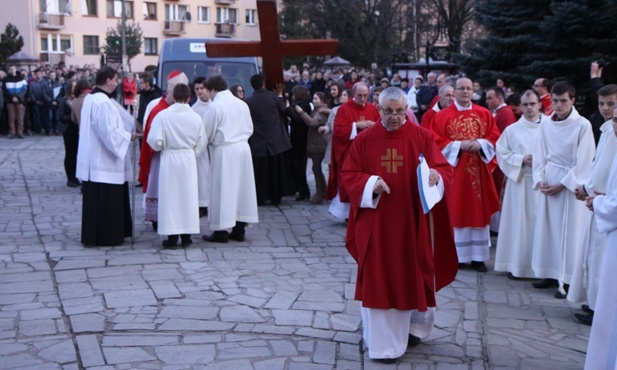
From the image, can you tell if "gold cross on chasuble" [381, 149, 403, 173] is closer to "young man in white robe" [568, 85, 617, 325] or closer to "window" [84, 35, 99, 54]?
"young man in white robe" [568, 85, 617, 325]

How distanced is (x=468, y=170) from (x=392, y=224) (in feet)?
10.8

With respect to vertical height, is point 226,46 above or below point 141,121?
above

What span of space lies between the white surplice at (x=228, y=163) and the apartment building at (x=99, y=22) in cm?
4644

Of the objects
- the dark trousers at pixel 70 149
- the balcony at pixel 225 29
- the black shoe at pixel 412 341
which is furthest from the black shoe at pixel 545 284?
the balcony at pixel 225 29

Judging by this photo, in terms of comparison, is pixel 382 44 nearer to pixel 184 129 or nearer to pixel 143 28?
pixel 143 28

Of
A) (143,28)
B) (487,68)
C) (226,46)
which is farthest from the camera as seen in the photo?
(143,28)

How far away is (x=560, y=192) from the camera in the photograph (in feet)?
27.2

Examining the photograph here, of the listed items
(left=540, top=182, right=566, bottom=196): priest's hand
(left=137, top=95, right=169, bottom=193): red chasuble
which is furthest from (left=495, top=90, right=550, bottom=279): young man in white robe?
(left=137, top=95, right=169, bottom=193): red chasuble

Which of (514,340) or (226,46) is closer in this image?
(514,340)

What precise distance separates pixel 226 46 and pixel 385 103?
262 inches

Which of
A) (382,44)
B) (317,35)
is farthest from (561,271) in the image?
(317,35)

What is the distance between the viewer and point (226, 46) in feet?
40.8

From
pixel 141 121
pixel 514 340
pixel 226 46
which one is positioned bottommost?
pixel 514 340

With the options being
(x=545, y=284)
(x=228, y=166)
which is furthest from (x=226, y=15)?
(x=545, y=284)
